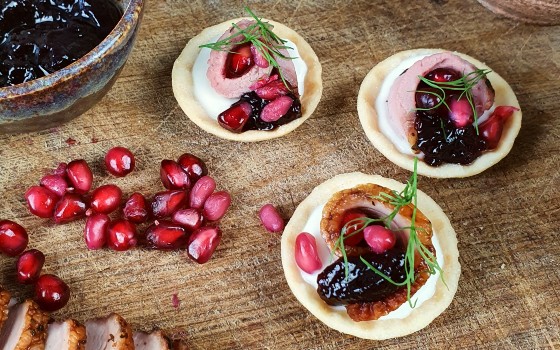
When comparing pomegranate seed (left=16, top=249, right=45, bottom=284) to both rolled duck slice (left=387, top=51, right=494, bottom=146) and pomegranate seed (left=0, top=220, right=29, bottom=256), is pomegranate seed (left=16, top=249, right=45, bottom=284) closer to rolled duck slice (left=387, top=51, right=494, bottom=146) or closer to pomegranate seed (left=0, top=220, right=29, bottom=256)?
pomegranate seed (left=0, top=220, right=29, bottom=256)

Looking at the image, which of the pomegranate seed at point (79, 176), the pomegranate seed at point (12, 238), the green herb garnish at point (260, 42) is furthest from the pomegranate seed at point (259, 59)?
the pomegranate seed at point (12, 238)

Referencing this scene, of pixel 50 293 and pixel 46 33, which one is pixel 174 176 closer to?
pixel 50 293

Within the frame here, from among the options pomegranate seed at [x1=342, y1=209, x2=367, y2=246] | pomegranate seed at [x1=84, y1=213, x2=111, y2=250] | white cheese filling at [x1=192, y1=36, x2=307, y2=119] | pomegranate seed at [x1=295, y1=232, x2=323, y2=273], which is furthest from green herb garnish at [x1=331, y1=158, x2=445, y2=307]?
pomegranate seed at [x1=84, y1=213, x2=111, y2=250]

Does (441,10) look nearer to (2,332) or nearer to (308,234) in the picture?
(308,234)

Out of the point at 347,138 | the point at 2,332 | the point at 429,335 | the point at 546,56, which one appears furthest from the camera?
the point at 546,56

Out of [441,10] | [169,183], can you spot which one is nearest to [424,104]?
[441,10]

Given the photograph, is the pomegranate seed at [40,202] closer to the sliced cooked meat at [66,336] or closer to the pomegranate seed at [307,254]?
the sliced cooked meat at [66,336]

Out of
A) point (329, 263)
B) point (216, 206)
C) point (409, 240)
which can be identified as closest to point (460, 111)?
point (409, 240)
